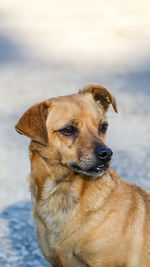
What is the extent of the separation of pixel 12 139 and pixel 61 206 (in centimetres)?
346

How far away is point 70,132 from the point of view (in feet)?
12.8

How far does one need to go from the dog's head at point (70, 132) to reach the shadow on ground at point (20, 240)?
4.82 feet

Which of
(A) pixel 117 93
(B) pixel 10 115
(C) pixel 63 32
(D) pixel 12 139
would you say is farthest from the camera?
(C) pixel 63 32

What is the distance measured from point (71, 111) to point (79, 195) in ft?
2.10

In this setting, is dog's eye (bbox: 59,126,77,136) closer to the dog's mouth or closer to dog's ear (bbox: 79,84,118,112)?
the dog's mouth

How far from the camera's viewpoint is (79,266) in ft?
12.8

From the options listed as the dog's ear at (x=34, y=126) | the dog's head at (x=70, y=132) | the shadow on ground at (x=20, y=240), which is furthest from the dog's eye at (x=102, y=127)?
the shadow on ground at (x=20, y=240)

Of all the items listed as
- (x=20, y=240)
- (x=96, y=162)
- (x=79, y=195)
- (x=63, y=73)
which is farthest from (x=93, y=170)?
(x=63, y=73)

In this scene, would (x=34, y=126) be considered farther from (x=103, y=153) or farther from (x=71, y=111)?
(x=103, y=153)

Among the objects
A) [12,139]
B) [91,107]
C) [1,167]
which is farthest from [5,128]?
[91,107]

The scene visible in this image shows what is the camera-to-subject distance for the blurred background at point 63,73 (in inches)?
232

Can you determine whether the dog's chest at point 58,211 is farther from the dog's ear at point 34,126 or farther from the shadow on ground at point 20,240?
the shadow on ground at point 20,240

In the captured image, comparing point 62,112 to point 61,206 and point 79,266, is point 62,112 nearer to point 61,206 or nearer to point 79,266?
point 61,206

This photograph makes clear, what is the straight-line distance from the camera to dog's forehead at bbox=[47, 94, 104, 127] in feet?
13.0
